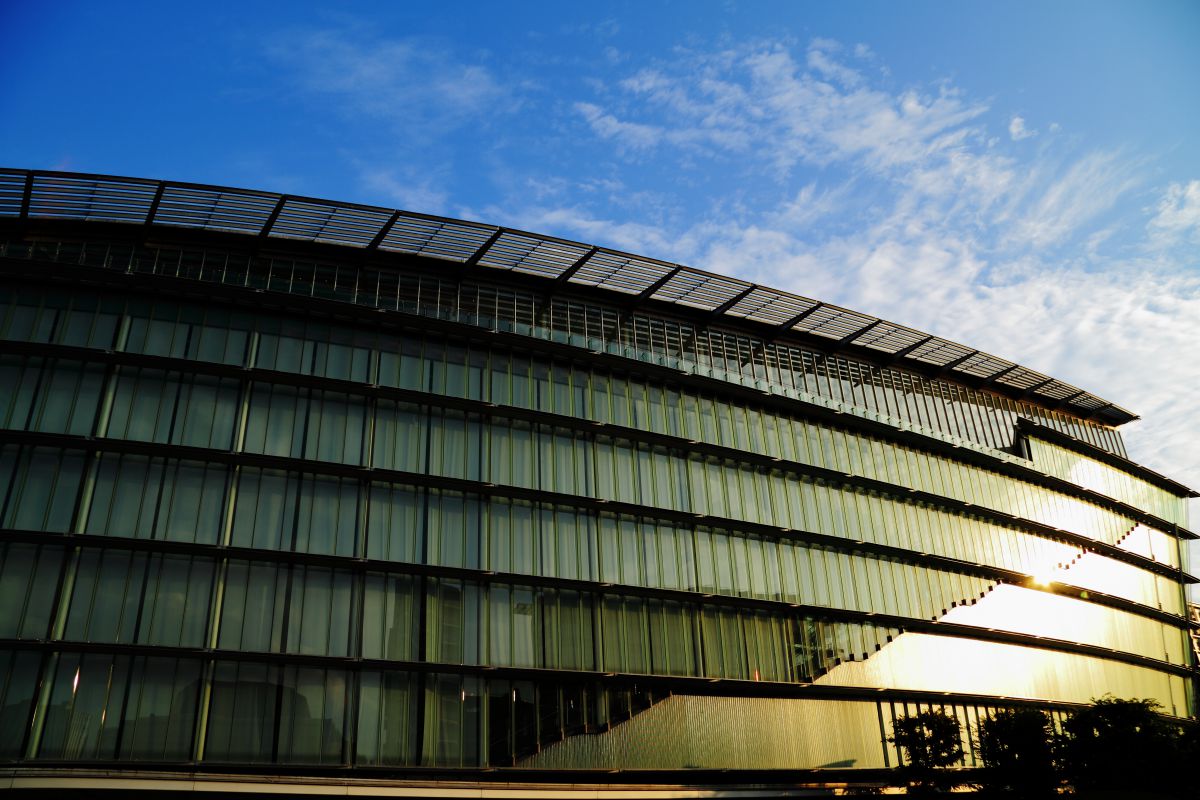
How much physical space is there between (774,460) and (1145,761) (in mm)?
18061

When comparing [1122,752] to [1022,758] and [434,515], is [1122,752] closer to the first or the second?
[1022,758]

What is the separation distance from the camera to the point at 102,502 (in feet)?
102

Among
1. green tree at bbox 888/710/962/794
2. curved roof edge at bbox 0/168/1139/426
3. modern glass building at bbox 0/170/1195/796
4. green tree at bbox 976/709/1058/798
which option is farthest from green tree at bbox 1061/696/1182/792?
curved roof edge at bbox 0/168/1139/426

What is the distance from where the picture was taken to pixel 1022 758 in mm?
33281

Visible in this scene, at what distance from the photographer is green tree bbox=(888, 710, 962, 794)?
36875mm

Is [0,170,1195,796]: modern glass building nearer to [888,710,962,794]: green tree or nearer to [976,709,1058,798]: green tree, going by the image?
[888,710,962,794]: green tree

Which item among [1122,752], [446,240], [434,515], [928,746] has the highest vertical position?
[446,240]

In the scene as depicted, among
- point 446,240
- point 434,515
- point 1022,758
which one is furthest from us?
point 446,240

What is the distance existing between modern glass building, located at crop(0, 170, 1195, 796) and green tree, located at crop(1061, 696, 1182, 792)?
9.08 m

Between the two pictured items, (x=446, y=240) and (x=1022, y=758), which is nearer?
(x=1022, y=758)

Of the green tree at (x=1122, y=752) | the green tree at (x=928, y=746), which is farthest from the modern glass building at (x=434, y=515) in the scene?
the green tree at (x=1122, y=752)

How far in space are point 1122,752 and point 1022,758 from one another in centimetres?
409

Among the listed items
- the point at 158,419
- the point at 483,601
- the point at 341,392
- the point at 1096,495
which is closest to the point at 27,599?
the point at 158,419

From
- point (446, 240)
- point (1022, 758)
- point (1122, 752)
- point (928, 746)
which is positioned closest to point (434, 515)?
point (446, 240)
